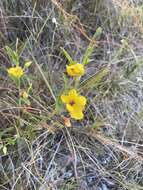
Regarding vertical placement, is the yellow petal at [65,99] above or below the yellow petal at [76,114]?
above

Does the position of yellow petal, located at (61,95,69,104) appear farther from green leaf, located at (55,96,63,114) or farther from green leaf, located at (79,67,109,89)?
green leaf, located at (79,67,109,89)

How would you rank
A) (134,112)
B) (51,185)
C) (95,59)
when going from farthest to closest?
1. (95,59)
2. (134,112)
3. (51,185)

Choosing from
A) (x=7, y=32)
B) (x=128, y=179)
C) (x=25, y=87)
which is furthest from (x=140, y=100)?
(x=7, y=32)

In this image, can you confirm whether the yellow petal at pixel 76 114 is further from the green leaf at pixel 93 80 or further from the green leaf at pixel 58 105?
the green leaf at pixel 93 80

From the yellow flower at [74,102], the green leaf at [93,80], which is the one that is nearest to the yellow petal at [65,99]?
the yellow flower at [74,102]

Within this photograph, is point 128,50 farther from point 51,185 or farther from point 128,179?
point 51,185

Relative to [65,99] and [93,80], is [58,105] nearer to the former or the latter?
[65,99]

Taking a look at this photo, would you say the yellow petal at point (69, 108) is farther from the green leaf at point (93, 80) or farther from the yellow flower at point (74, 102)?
the green leaf at point (93, 80)

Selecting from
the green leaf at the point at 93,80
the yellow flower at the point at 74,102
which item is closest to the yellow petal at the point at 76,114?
the yellow flower at the point at 74,102

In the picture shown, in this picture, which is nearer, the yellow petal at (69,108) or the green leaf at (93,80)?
the yellow petal at (69,108)
